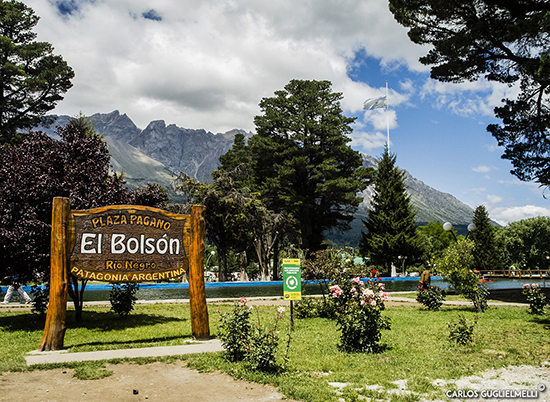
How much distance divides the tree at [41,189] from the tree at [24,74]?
17606 millimetres

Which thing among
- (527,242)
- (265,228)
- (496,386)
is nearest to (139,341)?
(496,386)

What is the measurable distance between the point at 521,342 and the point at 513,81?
576 inches

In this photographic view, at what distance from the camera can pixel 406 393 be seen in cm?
537

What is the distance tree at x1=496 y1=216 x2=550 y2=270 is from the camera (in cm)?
6644

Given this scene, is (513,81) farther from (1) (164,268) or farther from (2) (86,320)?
(2) (86,320)

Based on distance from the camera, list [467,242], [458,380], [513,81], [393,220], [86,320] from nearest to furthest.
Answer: [458,380]
[86,320]
[467,242]
[513,81]
[393,220]

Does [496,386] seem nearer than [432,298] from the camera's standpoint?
Yes

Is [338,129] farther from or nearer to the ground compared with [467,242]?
farther from the ground

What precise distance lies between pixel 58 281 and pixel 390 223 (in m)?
39.3

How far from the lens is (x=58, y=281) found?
810 cm

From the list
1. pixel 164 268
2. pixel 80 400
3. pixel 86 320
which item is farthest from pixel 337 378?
pixel 86 320

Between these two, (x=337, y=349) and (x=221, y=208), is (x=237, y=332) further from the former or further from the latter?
(x=221, y=208)

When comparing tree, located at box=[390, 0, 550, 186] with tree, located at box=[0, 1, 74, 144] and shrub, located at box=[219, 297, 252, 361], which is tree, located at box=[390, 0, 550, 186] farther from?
tree, located at box=[0, 1, 74, 144]

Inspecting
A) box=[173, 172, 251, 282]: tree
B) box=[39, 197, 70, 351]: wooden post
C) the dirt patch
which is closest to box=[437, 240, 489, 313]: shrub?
the dirt patch
